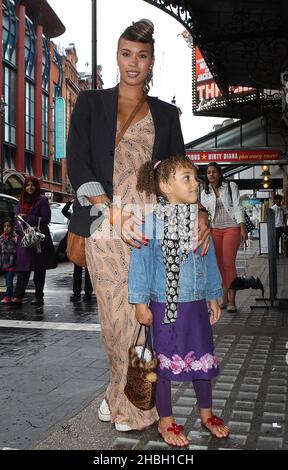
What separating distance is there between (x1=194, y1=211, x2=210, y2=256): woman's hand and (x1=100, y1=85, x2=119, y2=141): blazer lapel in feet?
2.12

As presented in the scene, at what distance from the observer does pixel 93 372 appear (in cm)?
427

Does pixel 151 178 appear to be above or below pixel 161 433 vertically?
above

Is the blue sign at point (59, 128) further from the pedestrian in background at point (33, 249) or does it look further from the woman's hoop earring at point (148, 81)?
the woman's hoop earring at point (148, 81)

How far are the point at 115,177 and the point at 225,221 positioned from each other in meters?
4.32

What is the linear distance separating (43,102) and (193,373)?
46.3 metres

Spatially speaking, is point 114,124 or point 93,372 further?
point 93,372

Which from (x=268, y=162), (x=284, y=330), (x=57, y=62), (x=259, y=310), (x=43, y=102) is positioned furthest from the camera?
(x=57, y=62)

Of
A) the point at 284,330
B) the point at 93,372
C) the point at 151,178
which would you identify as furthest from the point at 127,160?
the point at 284,330

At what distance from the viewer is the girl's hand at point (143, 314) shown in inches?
105

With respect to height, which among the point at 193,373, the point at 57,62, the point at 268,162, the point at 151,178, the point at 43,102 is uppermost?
the point at 57,62

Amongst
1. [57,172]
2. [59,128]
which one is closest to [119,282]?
[59,128]

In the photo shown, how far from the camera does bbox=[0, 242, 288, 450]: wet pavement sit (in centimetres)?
283
